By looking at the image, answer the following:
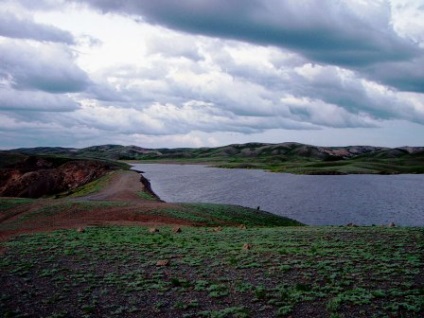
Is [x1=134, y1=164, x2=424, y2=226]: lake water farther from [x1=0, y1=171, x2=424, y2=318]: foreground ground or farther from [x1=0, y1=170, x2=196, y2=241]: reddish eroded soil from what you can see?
[x1=0, y1=171, x2=424, y2=318]: foreground ground

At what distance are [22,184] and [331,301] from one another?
7987 centimetres

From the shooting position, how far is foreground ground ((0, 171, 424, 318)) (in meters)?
14.9

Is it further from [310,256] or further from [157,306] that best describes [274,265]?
[157,306]

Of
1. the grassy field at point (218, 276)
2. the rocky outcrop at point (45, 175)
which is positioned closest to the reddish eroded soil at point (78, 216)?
the grassy field at point (218, 276)

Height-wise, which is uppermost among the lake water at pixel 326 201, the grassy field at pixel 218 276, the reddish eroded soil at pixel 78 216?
the grassy field at pixel 218 276

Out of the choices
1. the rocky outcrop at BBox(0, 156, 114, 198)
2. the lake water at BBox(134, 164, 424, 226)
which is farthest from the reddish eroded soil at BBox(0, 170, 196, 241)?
the rocky outcrop at BBox(0, 156, 114, 198)

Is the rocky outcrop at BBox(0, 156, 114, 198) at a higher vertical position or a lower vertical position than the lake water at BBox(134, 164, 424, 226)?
higher

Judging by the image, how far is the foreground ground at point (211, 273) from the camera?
14875 millimetres

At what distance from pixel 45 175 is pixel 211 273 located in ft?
254

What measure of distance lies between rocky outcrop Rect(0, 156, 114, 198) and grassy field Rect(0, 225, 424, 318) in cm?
5975

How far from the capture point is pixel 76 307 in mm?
15414

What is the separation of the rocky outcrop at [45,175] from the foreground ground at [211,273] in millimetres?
55059

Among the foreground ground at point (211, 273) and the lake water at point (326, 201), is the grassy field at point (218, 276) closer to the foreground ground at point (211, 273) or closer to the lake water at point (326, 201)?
the foreground ground at point (211, 273)

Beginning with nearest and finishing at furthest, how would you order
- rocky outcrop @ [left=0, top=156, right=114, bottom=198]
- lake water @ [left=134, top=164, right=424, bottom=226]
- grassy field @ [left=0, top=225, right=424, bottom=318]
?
grassy field @ [left=0, top=225, right=424, bottom=318]
lake water @ [left=134, top=164, right=424, bottom=226]
rocky outcrop @ [left=0, top=156, right=114, bottom=198]
